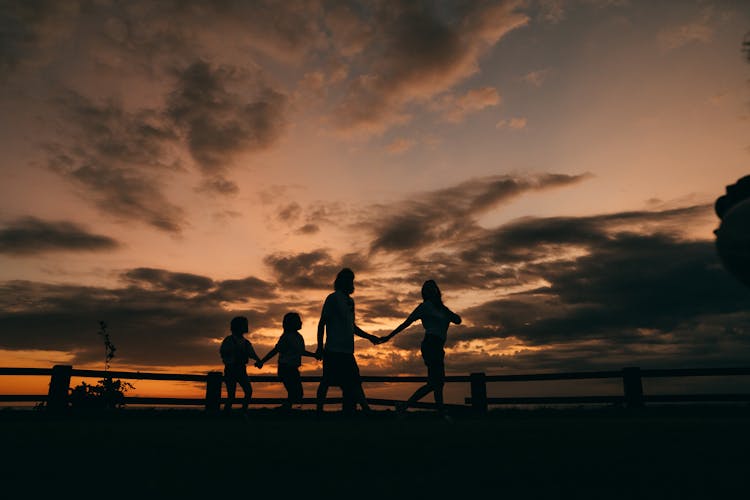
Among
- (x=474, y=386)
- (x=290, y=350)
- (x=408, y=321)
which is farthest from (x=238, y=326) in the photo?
(x=474, y=386)

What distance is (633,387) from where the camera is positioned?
503 inches

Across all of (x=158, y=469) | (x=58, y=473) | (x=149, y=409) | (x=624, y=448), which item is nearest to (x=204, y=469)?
(x=158, y=469)

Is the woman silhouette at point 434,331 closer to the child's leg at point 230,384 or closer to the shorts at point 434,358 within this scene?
the shorts at point 434,358

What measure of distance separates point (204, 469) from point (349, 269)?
5.58 m

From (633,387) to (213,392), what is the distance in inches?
391

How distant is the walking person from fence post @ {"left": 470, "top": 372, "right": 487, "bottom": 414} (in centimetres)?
620

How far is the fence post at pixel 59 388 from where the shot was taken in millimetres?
12492

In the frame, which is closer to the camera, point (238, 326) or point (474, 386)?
point (238, 326)

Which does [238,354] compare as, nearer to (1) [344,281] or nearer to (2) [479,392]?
(1) [344,281]

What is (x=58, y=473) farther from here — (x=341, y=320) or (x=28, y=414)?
(x=28, y=414)

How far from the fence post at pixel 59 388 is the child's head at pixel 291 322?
5.84m

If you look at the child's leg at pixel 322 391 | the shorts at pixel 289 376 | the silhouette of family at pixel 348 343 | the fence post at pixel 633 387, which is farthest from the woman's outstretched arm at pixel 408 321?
the fence post at pixel 633 387

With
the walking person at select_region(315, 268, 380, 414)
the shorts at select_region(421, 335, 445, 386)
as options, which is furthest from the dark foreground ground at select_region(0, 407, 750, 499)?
the walking person at select_region(315, 268, 380, 414)

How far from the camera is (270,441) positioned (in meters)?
5.17
